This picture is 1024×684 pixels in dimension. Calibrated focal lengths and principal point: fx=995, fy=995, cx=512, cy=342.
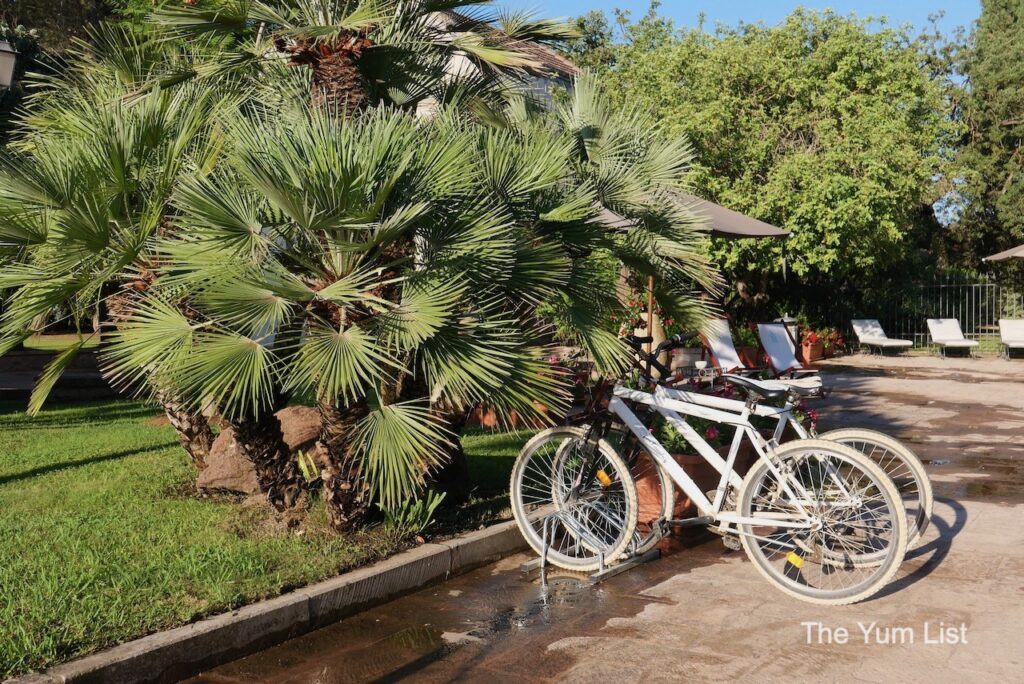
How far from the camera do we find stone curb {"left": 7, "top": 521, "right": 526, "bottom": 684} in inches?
→ 160

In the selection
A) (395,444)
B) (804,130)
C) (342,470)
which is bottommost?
(342,470)

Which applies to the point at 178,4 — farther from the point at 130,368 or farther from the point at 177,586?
the point at 177,586

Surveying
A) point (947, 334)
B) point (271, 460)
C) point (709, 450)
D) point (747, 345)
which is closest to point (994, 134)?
point (947, 334)

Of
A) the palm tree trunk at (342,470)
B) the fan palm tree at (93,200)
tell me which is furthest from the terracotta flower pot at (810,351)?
→ the fan palm tree at (93,200)

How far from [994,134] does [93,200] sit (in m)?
31.3

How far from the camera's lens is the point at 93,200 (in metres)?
5.35

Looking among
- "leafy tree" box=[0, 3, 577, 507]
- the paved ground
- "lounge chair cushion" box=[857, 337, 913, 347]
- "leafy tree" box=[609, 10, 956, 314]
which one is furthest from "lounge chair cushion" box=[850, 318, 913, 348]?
"leafy tree" box=[0, 3, 577, 507]

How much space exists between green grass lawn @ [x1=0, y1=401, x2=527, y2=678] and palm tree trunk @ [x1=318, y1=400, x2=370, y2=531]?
0.16 metres

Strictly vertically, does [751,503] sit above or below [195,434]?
below

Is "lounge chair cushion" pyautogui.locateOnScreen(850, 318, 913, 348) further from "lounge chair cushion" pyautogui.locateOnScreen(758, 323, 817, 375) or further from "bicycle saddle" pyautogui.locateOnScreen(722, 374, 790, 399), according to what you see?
"bicycle saddle" pyautogui.locateOnScreen(722, 374, 790, 399)

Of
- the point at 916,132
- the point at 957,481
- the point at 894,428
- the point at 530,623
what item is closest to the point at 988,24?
the point at 916,132

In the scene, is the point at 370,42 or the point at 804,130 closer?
the point at 370,42

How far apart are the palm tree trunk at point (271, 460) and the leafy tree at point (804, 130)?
13694 mm

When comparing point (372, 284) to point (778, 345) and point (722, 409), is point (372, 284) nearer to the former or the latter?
point (722, 409)
